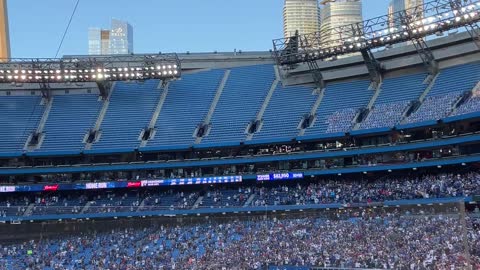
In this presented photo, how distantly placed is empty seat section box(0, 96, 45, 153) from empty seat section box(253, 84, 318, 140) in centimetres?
2069

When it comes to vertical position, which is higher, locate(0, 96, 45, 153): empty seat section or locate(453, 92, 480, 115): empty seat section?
locate(0, 96, 45, 153): empty seat section

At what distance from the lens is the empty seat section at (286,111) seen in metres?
48.3

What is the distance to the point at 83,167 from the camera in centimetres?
4972

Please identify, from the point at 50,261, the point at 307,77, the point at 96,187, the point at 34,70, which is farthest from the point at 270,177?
the point at 34,70

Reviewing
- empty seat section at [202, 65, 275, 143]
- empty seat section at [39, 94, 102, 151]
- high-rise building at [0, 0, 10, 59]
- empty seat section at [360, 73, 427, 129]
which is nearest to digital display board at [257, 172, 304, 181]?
empty seat section at [202, 65, 275, 143]

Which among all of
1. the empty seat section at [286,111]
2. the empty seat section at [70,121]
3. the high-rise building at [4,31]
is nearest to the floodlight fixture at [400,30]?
the empty seat section at [286,111]

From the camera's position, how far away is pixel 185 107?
5378cm

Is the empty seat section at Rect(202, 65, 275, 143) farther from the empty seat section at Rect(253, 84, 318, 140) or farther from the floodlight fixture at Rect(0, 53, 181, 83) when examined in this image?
the floodlight fixture at Rect(0, 53, 181, 83)

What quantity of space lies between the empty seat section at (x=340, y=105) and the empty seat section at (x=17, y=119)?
983 inches

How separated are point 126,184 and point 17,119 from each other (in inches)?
529

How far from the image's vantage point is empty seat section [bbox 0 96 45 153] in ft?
169

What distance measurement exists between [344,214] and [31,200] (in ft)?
114

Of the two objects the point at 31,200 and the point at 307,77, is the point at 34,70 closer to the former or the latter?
the point at 31,200

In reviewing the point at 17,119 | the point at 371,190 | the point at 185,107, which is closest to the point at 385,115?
the point at 371,190
